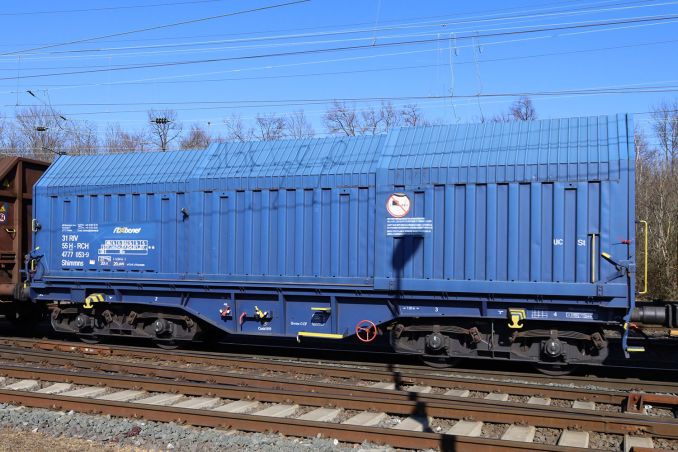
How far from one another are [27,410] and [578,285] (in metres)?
8.43

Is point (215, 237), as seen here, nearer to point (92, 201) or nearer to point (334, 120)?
point (92, 201)

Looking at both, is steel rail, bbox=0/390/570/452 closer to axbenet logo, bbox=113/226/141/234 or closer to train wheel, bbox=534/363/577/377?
train wheel, bbox=534/363/577/377

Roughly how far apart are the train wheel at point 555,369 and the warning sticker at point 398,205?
11.8 ft

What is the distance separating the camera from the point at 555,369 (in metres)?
10.5

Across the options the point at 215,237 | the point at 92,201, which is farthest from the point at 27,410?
the point at 92,201

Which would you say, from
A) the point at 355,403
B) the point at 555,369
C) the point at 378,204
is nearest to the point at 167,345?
the point at 378,204

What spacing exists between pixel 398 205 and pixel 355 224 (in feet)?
3.04

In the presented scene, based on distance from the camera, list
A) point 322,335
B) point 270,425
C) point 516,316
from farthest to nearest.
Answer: point 322,335
point 516,316
point 270,425

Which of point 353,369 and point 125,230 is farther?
point 125,230

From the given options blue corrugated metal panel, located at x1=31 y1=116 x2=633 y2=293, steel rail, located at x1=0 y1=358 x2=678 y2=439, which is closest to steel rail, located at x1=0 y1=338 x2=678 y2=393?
steel rail, located at x1=0 y1=358 x2=678 y2=439

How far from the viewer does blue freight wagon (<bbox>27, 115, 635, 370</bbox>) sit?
9.91 m

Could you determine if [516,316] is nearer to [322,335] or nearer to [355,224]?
[355,224]

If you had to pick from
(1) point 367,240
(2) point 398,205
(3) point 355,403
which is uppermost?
(2) point 398,205

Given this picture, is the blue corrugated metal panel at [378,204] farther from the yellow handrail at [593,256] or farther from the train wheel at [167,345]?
the train wheel at [167,345]
